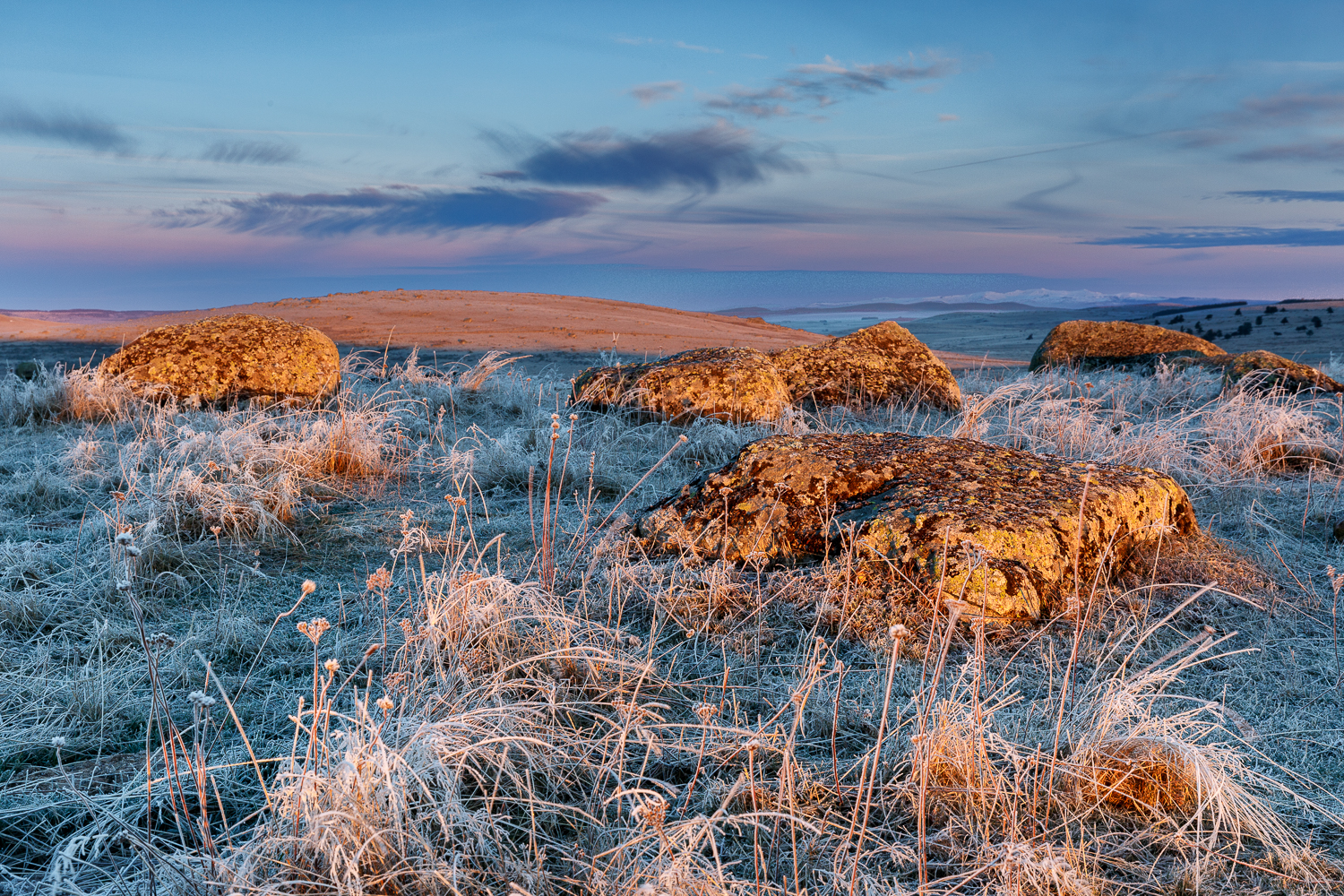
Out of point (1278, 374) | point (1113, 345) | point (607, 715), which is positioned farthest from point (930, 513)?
point (1113, 345)

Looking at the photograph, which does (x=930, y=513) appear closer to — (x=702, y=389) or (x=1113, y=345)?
(x=702, y=389)

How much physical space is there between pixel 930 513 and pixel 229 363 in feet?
22.1

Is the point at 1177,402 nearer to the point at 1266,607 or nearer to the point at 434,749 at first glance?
the point at 1266,607

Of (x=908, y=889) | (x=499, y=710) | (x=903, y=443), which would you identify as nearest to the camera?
(x=908, y=889)

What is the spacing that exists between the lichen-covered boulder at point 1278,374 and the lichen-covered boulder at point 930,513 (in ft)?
18.3

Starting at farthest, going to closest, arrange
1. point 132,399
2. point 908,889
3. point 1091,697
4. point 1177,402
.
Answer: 1. point 1177,402
2. point 132,399
3. point 1091,697
4. point 908,889

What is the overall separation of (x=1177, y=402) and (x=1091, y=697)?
6.94m

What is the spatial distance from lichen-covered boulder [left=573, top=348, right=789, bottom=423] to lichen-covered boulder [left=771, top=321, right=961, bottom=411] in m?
0.70

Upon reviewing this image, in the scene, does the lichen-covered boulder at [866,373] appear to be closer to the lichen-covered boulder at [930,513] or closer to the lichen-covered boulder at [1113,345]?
the lichen-covered boulder at [930,513]

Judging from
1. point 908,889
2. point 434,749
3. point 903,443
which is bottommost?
point 908,889

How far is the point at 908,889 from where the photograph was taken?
5.53ft

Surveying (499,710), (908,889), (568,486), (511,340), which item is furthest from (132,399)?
(511,340)

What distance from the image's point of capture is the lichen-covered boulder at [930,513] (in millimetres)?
2867

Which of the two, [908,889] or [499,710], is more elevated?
[499,710]
